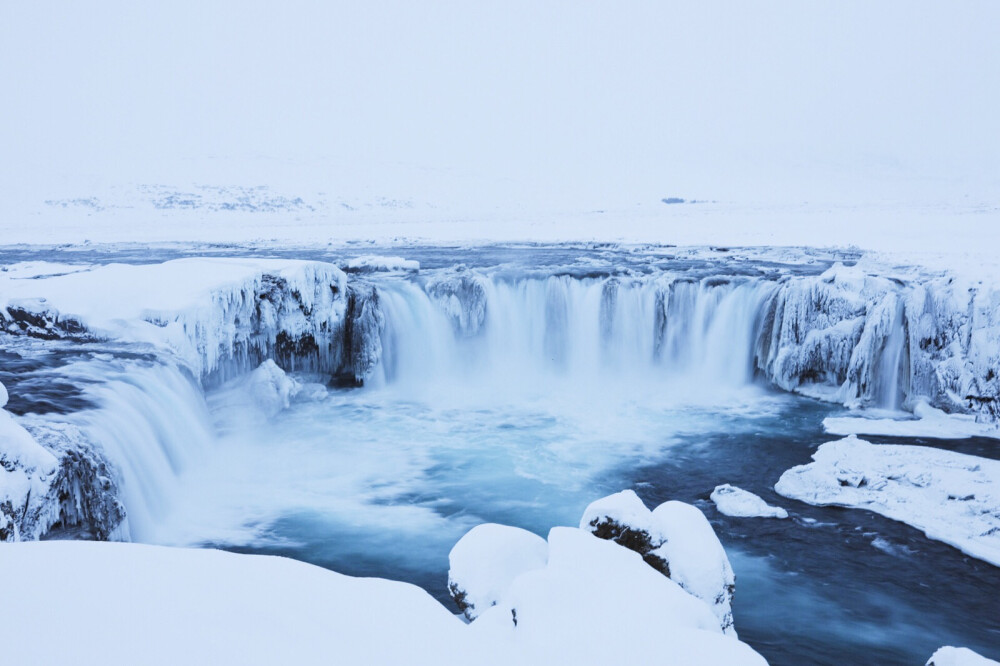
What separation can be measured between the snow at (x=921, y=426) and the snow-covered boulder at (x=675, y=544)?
7316 mm

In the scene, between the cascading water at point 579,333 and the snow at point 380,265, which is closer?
the cascading water at point 579,333

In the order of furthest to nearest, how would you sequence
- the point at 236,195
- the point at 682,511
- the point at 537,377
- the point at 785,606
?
the point at 236,195
the point at 537,377
the point at 785,606
the point at 682,511

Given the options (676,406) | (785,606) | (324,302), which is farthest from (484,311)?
(785,606)

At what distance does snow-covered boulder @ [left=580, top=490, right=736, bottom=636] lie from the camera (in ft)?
16.5

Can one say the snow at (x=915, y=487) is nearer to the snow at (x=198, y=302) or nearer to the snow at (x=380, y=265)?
the snow at (x=198, y=302)

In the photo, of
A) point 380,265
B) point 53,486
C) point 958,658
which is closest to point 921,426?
point 958,658

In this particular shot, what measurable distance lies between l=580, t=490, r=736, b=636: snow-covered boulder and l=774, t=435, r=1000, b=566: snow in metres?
4.17

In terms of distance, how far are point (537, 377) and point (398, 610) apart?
41.4 feet

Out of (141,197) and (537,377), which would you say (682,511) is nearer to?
(537,377)

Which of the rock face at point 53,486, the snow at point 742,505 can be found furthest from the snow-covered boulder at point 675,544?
the rock face at point 53,486

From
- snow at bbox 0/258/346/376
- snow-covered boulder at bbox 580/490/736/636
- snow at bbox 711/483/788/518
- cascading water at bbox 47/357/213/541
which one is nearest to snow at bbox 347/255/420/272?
snow at bbox 0/258/346/376

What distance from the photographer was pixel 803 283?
46.3 ft

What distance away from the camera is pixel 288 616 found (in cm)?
304

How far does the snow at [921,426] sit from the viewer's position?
36.3ft
